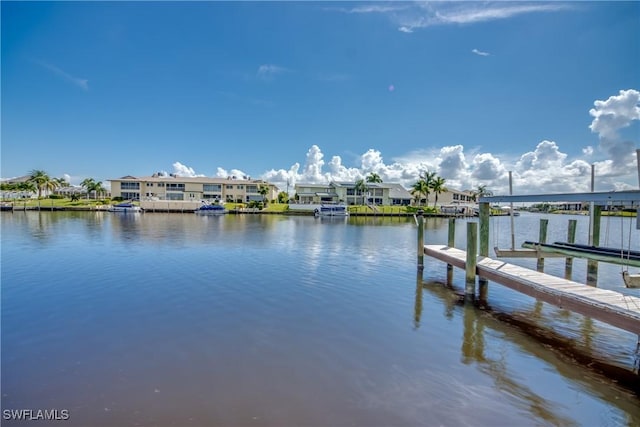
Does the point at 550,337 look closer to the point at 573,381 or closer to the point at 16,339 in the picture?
the point at 573,381

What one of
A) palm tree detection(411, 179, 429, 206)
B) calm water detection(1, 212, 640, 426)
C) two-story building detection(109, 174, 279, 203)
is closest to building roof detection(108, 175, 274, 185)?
two-story building detection(109, 174, 279, 203)

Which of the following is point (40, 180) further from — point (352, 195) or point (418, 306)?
point (418, 306)

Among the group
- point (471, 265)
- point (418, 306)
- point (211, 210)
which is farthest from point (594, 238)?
point (211, 210)

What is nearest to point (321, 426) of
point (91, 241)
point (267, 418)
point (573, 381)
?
point (267, 418)

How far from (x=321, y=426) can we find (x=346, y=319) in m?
4.76

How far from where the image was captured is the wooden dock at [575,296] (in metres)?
6.89

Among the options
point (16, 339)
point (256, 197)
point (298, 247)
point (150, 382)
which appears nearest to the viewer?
point (150, 382)

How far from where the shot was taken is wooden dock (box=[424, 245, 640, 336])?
689 cm

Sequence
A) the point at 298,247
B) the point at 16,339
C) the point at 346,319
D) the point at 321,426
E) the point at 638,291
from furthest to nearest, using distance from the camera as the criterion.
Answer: the point at 298,247
the point at 638,291
the point at 346,319
the point at 16,339
the point at 321,426

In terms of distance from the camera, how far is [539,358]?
805cm

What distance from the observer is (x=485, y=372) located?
24.1 feet

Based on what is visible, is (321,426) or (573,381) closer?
(321,426)

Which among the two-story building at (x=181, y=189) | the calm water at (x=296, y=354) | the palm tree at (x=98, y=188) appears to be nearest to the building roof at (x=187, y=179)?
the two-story building at (x=181, y=189)

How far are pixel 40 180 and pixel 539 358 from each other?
404ft
